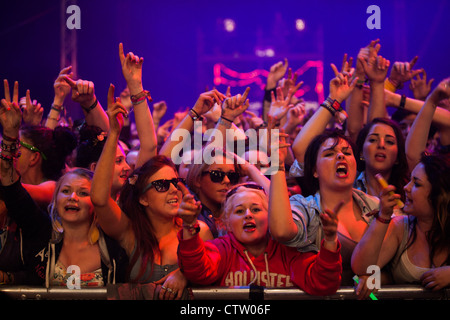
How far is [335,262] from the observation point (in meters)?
2.03

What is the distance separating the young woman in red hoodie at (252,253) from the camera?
80.1 inches

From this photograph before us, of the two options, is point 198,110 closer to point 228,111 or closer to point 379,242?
point 228,111

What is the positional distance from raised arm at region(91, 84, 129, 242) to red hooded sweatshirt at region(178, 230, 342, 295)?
1.54ft

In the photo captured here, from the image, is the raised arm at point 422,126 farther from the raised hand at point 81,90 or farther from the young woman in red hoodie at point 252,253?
the raised hand at point 81,90

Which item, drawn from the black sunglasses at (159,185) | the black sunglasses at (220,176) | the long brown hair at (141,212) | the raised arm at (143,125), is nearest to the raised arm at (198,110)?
the raised arm at (143,125)

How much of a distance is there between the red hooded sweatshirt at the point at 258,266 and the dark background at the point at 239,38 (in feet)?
18.9

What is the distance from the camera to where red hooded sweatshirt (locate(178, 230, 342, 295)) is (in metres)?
2.06

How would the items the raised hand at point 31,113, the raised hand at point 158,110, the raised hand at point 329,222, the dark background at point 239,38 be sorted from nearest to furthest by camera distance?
the raised hand at point 329,222, the raised hand at point 31,113, the raised hand at point 158,110, the dark background at point 239,38

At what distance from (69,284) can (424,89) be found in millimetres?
3630

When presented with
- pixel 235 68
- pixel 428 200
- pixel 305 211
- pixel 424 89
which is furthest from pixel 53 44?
pixel 428 200

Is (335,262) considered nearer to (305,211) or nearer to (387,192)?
(387,192)

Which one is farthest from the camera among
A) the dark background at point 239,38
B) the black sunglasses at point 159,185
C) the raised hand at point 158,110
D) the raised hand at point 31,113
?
the dark background at point 239,38

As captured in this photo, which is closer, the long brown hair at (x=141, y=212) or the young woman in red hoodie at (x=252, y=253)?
the young woman in red hoodie at (x=252, y=253)

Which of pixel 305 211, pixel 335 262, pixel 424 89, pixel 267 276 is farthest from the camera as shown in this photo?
pixel 424 89
